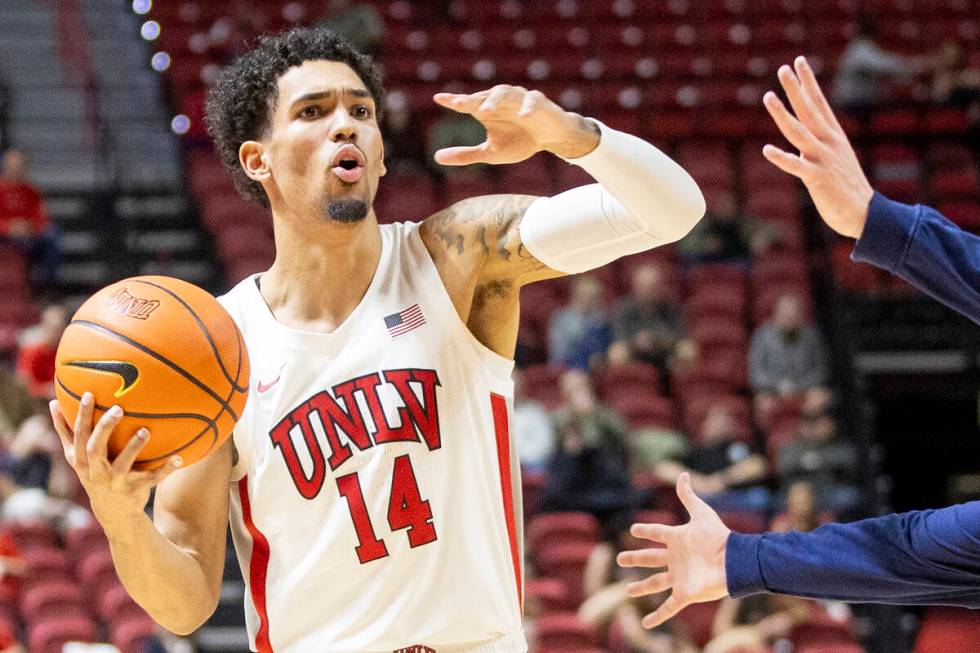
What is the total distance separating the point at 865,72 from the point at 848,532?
9.79m

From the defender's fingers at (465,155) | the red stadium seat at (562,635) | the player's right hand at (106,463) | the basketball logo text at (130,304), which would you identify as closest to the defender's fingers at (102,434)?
the player's right hand at (106,463)

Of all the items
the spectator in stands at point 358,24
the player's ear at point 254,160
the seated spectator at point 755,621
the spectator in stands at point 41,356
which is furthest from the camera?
the spectator in stands at point 358,24

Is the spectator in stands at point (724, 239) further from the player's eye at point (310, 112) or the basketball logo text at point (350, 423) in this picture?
the basketball logo text at point (350, 423)

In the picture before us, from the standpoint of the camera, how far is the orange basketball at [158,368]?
9.98ft

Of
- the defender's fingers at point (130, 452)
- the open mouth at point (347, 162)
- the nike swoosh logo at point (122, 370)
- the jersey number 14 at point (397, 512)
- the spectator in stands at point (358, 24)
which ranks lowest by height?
the jersey number 14 at point (397, 512)

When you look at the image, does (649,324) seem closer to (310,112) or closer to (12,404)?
(12,404)

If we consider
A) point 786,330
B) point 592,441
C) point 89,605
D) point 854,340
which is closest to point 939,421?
point 854,340

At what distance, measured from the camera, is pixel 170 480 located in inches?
135

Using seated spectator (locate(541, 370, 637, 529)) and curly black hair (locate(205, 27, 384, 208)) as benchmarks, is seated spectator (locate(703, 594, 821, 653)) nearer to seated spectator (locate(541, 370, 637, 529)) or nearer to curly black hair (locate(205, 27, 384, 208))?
seated spectator (locate(541, 370, 637, 529))

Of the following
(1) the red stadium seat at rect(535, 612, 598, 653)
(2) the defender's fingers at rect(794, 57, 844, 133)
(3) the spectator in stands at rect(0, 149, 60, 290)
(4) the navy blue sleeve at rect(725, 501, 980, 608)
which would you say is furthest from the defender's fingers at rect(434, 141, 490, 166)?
(3) the spectator in stands at rect(0, 149, 60, 290)

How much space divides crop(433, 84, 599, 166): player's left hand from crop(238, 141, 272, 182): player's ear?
706 mm

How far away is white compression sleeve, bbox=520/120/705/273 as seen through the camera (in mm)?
3072

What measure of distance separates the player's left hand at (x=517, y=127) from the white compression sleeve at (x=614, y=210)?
5 cm

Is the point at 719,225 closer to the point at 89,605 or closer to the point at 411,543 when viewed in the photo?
the point at 89,605
